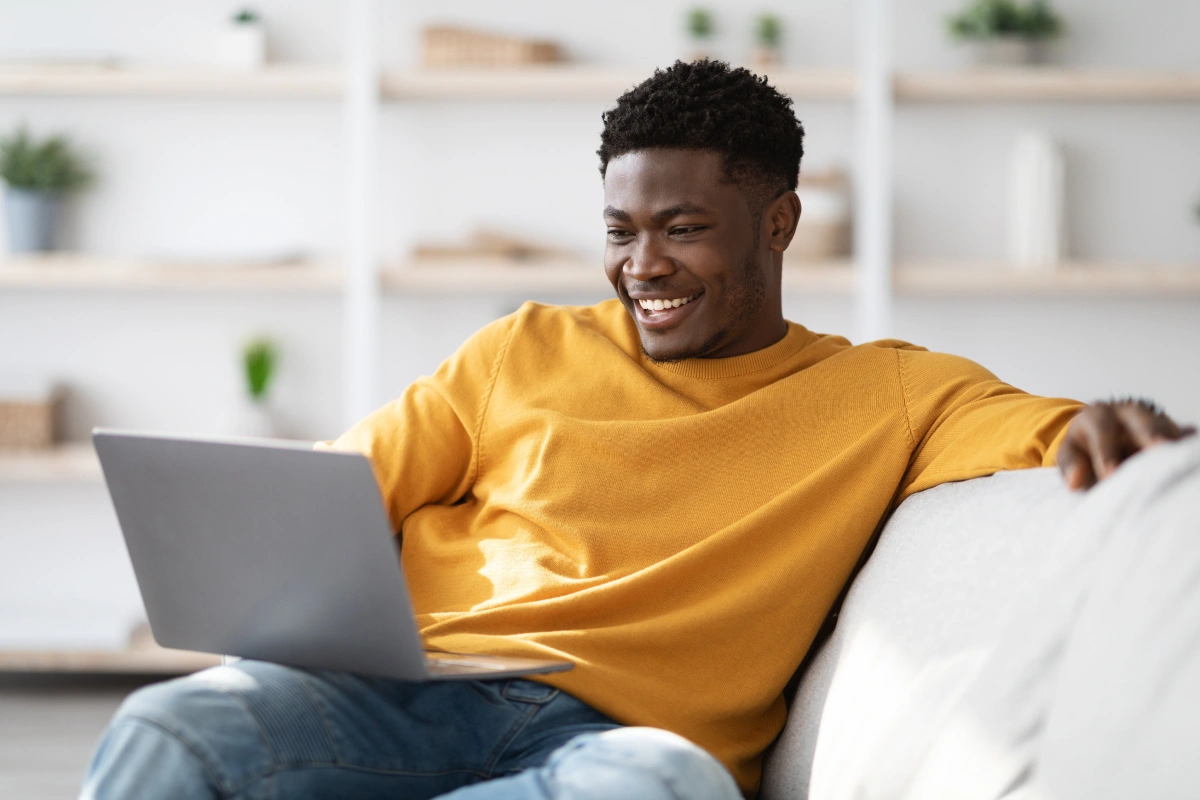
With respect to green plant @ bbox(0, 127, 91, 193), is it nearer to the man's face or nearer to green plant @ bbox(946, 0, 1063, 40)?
the man's face

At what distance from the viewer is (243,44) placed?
301 centimetres

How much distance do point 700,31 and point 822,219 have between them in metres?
0.56

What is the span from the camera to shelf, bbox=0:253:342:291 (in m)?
2.93

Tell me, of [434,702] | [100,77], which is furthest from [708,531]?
[100,77]

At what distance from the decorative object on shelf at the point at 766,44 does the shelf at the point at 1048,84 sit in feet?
1.01

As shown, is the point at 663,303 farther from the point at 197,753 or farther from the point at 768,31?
the point at 768,31

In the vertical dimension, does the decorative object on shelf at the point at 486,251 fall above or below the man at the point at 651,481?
→ above

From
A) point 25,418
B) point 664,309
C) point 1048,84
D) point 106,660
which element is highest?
point 1048,84

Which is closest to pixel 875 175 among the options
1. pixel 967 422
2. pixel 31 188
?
pixel 967 422

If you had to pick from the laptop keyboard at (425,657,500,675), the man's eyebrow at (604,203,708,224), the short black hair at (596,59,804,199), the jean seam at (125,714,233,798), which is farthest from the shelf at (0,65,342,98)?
the jean seam at (125,714,233,798)

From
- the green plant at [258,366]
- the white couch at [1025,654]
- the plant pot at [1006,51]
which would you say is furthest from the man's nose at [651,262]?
the plant pot at [1006,51]

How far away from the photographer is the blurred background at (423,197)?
120 inches

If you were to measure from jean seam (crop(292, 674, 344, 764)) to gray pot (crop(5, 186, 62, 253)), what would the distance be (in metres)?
2.32

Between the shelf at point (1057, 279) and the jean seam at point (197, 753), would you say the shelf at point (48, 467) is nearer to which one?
the shelf at point (1057, 279)
